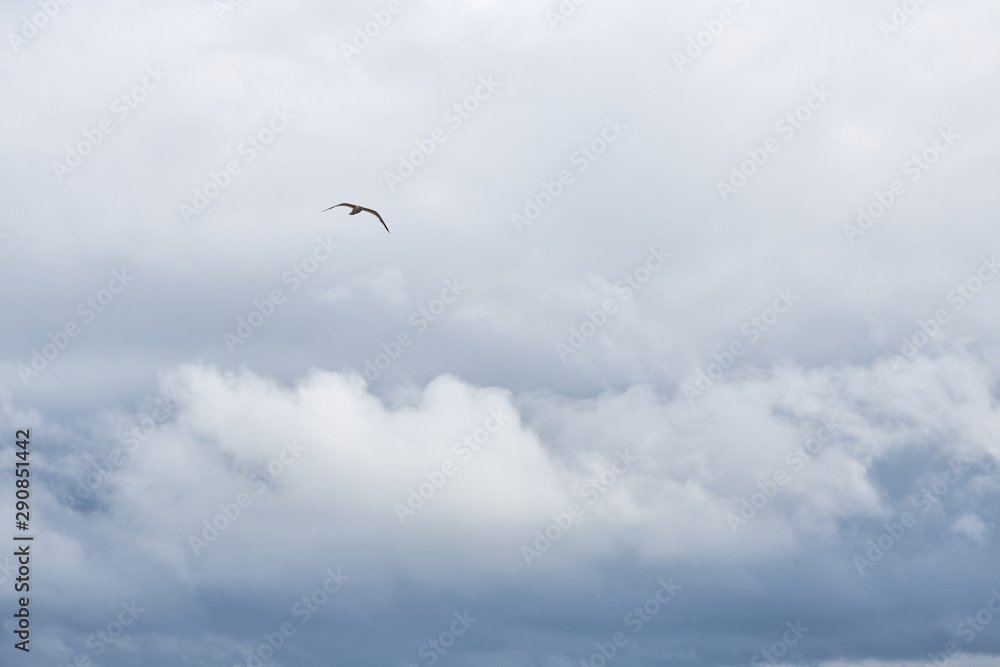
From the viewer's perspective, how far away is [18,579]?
146 meters

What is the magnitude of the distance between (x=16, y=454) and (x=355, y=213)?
55.5 m

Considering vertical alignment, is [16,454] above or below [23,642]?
above

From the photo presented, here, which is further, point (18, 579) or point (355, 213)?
point (18, 579)

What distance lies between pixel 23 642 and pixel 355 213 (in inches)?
2641

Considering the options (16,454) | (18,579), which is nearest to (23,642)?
(18,579)

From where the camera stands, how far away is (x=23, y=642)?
477ft

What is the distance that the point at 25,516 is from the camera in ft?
485

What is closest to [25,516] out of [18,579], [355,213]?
[18,579]

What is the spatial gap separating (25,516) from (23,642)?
14241mm

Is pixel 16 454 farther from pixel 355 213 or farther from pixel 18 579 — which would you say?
pixel 355 213

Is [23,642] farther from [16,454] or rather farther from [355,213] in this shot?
[355,213]

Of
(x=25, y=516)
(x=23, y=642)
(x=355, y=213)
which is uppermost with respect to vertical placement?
(x=355, y=213)

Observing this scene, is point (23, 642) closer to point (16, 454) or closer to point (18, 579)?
point (18, 579)

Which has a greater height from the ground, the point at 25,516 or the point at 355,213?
the point at 355,213
